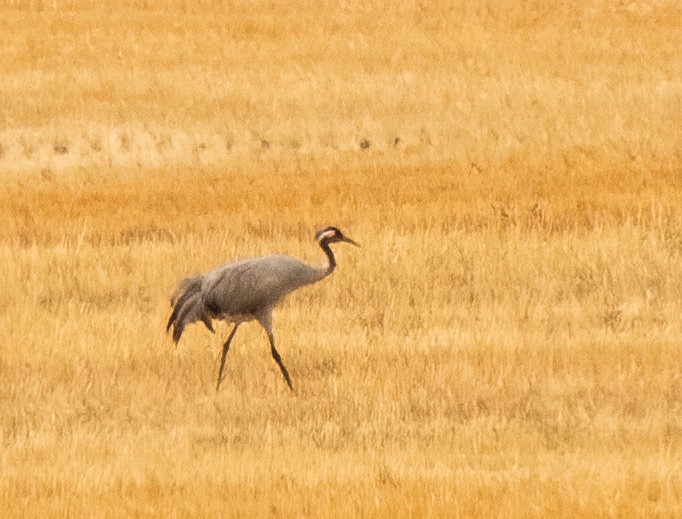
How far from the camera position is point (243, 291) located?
9680 millimetres

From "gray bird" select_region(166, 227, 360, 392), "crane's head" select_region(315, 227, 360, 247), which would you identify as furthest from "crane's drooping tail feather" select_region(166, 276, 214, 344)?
"crane's head" select_region(315, 227, 360, 247)

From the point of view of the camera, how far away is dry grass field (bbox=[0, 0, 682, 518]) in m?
7.60

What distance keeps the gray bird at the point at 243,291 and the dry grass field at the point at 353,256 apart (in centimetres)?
43

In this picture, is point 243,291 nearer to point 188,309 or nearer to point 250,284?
point 250,284

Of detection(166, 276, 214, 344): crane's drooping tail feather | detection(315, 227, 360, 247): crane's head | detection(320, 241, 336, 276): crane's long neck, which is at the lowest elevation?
detection(166, 276, 214, 344): crane's drooping tail feather

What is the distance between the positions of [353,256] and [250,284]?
427 cm

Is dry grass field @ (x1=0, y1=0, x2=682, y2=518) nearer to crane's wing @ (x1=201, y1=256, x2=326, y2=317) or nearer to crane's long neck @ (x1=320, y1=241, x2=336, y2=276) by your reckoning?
crane's wing @ (x1=201, y1=256, x2=326, y2=317)

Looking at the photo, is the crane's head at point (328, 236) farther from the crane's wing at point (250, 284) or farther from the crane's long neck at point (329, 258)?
the crane's wing at point (250, 284)

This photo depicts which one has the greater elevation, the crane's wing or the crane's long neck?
the crane's long neck

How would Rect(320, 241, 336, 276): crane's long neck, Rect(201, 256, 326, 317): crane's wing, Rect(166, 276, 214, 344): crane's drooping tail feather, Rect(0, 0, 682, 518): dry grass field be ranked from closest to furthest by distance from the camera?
Rect(0, 0, 682, 518): dry grass field → Rect(201, 256, 326, 317): crane's wing → Rect(166, 276, 214, 344): crane's drooping tail feather → Rect(320, 241, 336, 276): crane's long neck

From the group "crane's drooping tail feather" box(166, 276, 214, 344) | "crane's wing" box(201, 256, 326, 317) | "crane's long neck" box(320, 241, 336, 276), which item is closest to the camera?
"crane's wing" box(201, 256, 326, 317)

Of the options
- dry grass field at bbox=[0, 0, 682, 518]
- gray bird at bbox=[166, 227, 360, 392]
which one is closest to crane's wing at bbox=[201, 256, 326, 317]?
gray bird at bbox=[166, 227, 360, 392]

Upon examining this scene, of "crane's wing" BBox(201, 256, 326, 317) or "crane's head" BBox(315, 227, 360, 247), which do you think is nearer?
"crane's wing" BBox(201, 256, 326, 317)

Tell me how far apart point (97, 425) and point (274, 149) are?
1575 centimetres
